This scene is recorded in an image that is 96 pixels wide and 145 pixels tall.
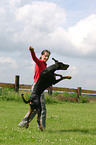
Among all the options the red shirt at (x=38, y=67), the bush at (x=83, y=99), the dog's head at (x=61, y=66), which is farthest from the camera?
the bush at (x=83, y=99)

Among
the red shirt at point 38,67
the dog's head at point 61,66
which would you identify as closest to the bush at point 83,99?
the red shirt at point 38,67

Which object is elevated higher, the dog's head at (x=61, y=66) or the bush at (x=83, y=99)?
the dog's head at (x=61, y=66)

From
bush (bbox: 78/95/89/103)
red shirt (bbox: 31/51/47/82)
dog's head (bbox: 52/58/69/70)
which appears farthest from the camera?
bush (bbox: 78/95/89/103)

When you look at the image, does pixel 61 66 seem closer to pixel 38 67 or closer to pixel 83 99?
pixel 38 67

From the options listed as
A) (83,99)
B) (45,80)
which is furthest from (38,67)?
(83,99)

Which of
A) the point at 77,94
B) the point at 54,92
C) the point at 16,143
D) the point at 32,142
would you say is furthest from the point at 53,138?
the point at 77,94

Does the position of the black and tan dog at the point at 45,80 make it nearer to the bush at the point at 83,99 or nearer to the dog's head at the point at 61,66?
the dog's head at the point at 61,66

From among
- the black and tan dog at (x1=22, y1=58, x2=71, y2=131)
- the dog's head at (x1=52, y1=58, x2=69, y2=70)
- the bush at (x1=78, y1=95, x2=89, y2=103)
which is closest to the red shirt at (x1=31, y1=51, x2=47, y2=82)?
the black and tan dog at (x1=22, y1=58, x2=71, y2=131)

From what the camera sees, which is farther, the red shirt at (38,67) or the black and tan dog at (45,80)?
the red shirt at (38,67)

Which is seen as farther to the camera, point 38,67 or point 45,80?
point 38,67

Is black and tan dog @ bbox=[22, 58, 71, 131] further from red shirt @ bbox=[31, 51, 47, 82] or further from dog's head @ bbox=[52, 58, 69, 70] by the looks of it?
red shirt @ bbox=[31, 51, 47, 82]

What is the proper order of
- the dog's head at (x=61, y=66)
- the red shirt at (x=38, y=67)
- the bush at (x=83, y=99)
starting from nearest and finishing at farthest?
the dog's head at (x=61, y=66) < the red shirt at (x=38, y=67) < the bush at (x=83, y=99)

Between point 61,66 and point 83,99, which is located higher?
point 61,66

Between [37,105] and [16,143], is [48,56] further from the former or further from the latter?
[16,143]
